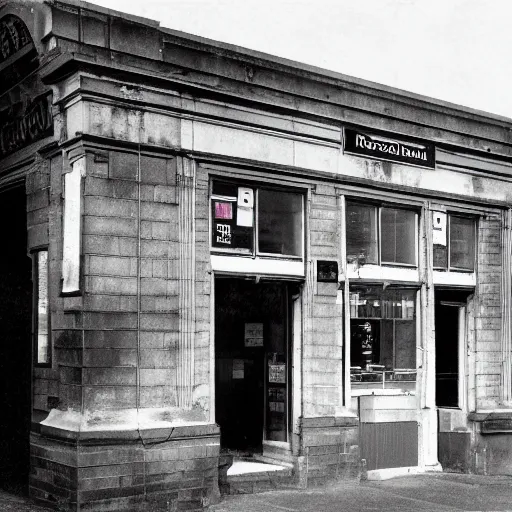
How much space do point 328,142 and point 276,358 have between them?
295cm

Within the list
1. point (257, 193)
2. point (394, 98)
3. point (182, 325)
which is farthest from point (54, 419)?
point (394, 98)

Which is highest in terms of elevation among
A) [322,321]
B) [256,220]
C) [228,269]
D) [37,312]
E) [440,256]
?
[256,220]

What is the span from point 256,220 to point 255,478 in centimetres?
322

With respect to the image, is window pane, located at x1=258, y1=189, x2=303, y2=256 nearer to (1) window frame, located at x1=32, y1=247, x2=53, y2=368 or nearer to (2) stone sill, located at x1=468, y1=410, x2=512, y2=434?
(1) window frame, located at x1=32, y1=247, x2=53, y2=368

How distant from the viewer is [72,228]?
368 inches

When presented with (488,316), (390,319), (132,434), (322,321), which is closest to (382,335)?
(390,319)

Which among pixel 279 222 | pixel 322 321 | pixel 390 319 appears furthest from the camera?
pixel 390 319

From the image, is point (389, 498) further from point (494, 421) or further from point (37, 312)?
point (37, 312)

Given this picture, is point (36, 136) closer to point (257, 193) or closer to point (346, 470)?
point (257, 193)

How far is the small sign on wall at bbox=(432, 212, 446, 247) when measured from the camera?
1259cm

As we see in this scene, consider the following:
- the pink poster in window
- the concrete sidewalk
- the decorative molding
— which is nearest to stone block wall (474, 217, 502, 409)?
the concrete sidewalk

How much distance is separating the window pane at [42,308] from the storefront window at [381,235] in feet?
13.4

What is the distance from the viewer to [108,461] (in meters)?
9.04

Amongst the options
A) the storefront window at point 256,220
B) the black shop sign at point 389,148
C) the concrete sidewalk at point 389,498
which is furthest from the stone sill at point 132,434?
the black shop sign at point 389,148
